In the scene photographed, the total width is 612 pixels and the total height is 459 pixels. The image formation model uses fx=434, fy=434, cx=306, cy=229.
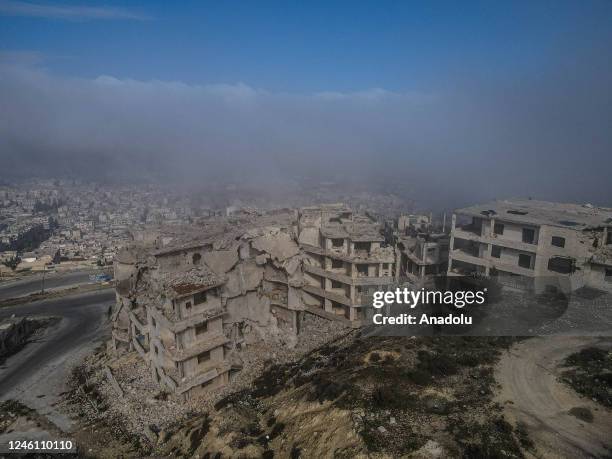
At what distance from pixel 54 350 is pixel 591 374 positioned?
1496 inches

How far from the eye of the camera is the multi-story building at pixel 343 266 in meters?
31.0

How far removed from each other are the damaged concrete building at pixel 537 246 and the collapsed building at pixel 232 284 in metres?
6.05

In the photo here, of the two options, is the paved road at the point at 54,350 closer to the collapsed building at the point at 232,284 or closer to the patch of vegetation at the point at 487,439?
the collapsed building at the point at 232,284

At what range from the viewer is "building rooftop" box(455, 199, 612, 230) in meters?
27.4

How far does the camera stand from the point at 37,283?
6053 centimetres

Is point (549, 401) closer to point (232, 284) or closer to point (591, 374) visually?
Answer: point (591, 374)

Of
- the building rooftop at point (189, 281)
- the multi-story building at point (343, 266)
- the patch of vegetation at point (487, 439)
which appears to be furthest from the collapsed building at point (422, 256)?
the patch of vegetation at point (487, 439)

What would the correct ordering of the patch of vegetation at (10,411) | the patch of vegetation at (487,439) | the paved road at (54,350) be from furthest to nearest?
1. the paved road at (54,350)
2. the patch of vegetation at (10,411)
3. the patch of vegetation at (487,439)

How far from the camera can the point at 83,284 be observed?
58500 millimetres

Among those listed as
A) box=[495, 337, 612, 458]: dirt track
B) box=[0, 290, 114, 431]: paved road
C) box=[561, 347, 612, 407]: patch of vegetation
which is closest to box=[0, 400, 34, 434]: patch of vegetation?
box=[0, 290, 114, 431]: paved road

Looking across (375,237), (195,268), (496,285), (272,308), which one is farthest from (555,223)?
(195,268)

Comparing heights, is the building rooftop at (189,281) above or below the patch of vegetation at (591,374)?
above

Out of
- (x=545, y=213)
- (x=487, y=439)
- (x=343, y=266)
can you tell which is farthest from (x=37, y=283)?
(x=487, y=439)

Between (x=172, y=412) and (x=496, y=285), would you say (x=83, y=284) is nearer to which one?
(x=172, y=412)
